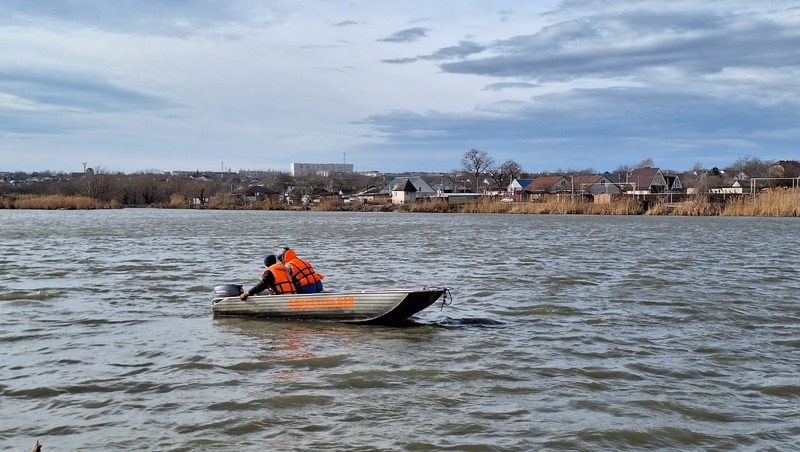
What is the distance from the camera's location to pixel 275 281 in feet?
48.7

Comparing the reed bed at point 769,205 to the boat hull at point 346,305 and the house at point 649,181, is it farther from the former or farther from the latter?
the boat hull at point 346,305

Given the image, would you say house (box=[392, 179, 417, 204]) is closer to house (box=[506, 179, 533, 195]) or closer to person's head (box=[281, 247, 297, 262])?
house (box=[506, 179, 533, 195])

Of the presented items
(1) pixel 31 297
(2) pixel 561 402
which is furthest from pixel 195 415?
(1) pixel 31 297

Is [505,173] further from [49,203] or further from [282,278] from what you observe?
[282,278]

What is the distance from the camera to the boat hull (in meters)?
13.9

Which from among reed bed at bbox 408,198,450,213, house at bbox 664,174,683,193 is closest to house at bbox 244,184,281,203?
reed bed at bbox 408,198,450,213

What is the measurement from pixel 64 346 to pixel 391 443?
747 centimetres

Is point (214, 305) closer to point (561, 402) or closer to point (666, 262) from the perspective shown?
point (561, 402)

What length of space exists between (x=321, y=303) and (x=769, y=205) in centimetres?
6168

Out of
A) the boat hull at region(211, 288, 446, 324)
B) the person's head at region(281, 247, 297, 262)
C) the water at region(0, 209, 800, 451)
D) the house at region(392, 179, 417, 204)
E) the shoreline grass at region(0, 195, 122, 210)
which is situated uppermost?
the house at region(392, 179, 417, 204)

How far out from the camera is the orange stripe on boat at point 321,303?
14.1 meters

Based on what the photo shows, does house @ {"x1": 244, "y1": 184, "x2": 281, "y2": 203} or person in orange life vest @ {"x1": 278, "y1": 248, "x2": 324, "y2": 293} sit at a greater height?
house @ {"x1": 244, "y1": 184, "x2": 281, "y2": 203}

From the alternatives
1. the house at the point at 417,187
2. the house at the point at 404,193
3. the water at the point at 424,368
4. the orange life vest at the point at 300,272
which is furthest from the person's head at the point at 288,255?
the house at the point at 417,187

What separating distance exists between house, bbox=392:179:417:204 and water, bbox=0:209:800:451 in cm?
10936
